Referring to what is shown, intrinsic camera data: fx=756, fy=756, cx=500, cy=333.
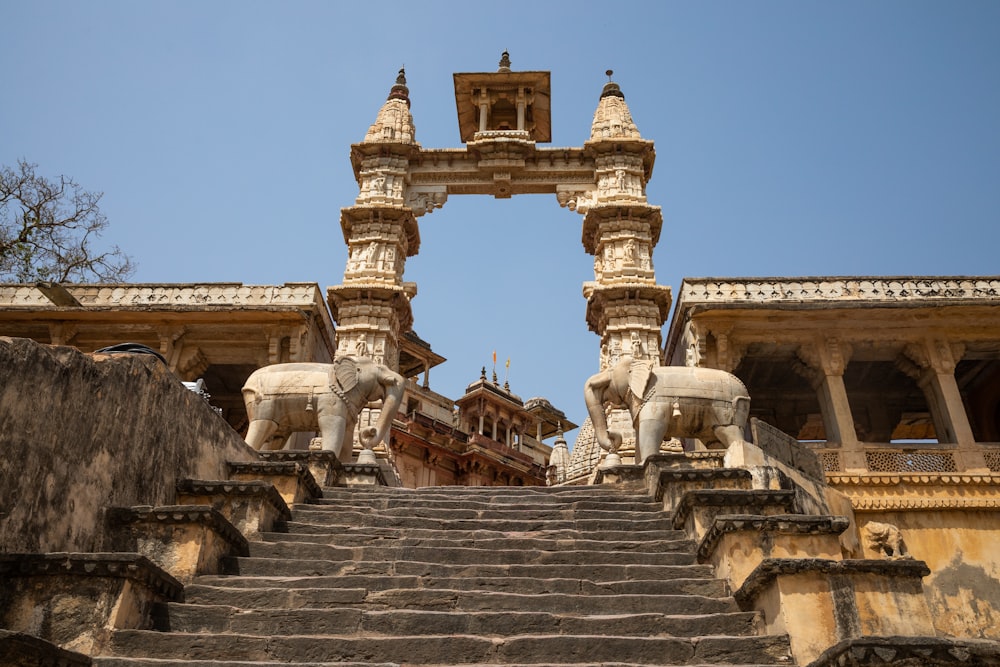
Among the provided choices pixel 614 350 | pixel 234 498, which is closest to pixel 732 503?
pixel 234 498

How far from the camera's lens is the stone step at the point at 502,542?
618 centimetres

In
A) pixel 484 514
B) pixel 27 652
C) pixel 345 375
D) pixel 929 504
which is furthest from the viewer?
pixel 929 504

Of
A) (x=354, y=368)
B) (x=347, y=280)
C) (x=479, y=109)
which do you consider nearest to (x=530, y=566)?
(x=354, y=368)

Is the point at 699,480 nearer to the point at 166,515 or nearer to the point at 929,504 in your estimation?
the point at 166,515

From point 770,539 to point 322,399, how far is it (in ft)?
20.9

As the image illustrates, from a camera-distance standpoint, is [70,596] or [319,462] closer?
[70,596]

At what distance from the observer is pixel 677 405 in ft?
31.5

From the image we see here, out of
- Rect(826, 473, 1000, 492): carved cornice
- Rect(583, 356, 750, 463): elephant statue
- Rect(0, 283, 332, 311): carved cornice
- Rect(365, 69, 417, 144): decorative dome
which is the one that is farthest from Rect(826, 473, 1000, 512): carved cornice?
Rect(365, 69, 417, 144): decorative dome

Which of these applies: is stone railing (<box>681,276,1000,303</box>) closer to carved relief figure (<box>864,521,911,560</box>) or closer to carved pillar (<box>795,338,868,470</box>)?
carved pillar (<box>795,338,868,470</box>)

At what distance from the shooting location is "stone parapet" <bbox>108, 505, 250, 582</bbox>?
16.9 ft

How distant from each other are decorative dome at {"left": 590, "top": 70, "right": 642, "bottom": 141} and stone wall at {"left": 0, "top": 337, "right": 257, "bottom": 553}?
53.6 feet

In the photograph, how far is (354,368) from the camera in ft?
33.6

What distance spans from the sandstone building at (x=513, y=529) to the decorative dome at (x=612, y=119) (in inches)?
246

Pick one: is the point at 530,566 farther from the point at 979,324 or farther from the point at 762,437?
the point at 979,324
